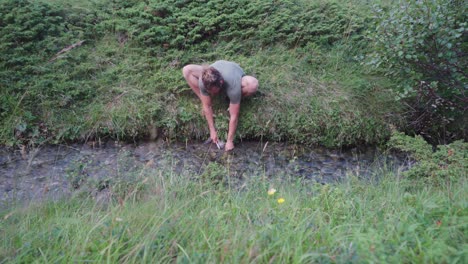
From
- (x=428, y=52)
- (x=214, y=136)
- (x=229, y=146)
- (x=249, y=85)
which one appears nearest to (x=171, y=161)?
(x=214, y=136)

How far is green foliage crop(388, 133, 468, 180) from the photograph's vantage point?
11.3ft

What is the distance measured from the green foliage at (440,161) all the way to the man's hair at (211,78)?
Result: 8.07ft

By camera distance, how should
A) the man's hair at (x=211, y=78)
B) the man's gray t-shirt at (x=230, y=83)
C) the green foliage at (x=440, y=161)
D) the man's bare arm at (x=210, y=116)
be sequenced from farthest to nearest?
the man's bare arm at (x=210, y=116), the man's gray t-shirt at (x=230, y=83), the man's hair at (x=211, y=78), the green foliage at (x=440, y=161)

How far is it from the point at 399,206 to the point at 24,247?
2.54 meters

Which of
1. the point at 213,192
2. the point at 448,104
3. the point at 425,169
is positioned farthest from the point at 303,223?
the point at 448,104

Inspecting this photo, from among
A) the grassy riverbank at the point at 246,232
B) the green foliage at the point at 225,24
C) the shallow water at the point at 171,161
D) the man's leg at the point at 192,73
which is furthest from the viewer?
the green foliage at the point at 225,24

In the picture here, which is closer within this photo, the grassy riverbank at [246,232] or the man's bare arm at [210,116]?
the grassy riverbank at [246,232]

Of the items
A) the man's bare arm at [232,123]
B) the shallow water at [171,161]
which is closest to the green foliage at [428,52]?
the shallow water at [171,161]

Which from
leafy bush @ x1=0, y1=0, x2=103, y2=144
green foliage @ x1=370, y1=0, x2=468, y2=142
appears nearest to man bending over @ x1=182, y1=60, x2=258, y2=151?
leafy bush @ x1=0, y1=0, x2=103, y2=144

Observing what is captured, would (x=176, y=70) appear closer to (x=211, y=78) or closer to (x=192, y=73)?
(x=192, y=73)

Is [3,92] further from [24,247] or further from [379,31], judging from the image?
[379,31]

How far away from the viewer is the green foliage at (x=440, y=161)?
343 cm

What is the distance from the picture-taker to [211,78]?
4.39 metres

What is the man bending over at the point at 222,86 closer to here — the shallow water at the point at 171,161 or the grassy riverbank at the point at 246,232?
the shallow water at the point at 171,161
